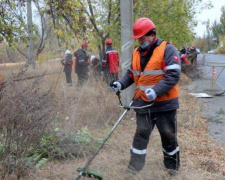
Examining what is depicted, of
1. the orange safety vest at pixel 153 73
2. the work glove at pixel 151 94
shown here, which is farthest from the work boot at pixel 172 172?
the work glove at pixel 151 94

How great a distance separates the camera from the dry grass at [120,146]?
4.19 meters

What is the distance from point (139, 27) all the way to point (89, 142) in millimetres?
1929

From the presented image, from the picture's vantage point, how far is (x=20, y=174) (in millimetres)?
3553

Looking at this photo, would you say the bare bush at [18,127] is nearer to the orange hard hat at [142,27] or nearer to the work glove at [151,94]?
the work glove at [151,94]

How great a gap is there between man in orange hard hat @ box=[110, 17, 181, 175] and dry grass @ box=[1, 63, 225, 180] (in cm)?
27

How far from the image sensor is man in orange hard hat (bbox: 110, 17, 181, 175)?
3795 mm

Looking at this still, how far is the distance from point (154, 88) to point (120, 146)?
70.4 inches

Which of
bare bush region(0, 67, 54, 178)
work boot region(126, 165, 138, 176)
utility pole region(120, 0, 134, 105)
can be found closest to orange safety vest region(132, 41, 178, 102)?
work boot region(126, 165, 138, 176)

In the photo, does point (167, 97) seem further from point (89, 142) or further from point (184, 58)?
point (184, 58)

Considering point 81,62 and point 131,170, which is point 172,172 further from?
point 81,62

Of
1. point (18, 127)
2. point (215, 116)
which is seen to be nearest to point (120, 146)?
point (18, 127)

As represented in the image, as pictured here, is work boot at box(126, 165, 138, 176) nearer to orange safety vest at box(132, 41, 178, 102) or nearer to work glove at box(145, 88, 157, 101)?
orange safety vest at box(132, 41, 178, 102)

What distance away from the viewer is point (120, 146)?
5.26 m

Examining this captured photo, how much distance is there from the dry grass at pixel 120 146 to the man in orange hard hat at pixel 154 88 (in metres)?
0.27
